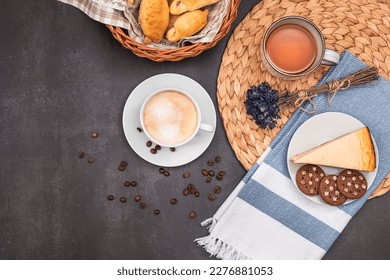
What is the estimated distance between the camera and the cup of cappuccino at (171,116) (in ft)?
3.51

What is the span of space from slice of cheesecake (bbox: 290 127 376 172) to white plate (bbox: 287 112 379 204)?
1.0 inches

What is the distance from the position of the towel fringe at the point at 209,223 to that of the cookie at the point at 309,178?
238 millimetres

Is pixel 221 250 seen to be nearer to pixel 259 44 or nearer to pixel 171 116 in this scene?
pixel 171 116

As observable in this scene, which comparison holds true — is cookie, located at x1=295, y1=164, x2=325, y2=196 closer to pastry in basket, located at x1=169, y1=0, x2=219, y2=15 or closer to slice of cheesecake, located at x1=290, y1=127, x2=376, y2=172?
slice of cheesecake, located at x1=290, y1=127, x2=376, y2=172

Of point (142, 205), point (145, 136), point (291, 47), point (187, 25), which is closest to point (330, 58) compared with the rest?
point (291, 47)

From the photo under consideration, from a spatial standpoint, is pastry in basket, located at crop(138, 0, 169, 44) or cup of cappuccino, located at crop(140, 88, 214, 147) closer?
pastry in basket, located at crop(138, 0, 169, 44)

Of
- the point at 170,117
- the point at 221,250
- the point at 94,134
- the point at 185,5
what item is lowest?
the point at 221,250

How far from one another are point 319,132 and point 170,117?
0.37m

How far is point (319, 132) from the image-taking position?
3.52ft

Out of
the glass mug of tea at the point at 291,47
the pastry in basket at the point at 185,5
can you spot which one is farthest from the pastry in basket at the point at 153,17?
the glass mug of tea at the point at 291,47

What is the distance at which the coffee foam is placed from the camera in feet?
3.52

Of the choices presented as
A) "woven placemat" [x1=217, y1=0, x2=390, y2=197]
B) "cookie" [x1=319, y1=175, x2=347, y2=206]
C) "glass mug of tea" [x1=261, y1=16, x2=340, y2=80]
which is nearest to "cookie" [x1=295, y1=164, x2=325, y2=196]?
"cookie" [x1=319, y1=175, x2=347, y2=206]

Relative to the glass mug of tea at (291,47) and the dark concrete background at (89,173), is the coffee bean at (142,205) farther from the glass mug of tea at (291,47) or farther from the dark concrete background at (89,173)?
the glass mug of tea at (291,47)

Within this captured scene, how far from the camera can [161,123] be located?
1.08 metres
